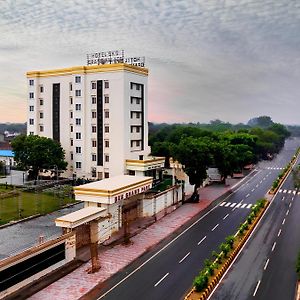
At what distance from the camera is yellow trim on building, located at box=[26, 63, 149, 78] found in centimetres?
6288

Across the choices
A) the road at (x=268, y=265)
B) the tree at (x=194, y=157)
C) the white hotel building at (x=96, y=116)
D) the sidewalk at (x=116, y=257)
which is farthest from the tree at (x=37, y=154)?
the road at (x=268, y=265)

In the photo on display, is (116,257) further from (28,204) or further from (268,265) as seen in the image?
(28,204)

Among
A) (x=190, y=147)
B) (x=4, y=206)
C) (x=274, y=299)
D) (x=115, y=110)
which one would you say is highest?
(x=115, y=110)

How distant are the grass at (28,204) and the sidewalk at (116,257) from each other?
11083mm

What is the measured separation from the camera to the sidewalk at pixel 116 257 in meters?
26.9

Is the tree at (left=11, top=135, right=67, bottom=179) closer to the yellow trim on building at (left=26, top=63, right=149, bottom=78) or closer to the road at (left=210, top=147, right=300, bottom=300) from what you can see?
the yellow trim on building at (left=26, top=63, right=149, bottom=78)

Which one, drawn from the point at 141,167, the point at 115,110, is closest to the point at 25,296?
the point at 141,167

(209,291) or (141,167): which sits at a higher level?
(141,167)

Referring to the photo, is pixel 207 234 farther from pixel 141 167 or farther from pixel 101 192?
pixel 141 167

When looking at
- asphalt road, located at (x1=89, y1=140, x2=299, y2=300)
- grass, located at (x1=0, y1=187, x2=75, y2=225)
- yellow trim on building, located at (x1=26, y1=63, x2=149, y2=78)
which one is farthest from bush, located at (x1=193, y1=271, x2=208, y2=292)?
yellow trim on building, located at (x1=26, y1=63, x2=149, y2=78)

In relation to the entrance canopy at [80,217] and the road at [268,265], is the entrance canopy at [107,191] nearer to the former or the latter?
the entrance canopy at [80,217]

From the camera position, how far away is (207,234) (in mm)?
40844

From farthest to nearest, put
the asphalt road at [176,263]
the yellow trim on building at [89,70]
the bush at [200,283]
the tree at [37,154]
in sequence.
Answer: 1. the yellow trim on building at [89,70]
2. the tree at [37,154]
3. the asphalt road at [176,263]
4. the bush at [200,283]

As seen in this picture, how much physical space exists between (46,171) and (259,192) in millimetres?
36537
